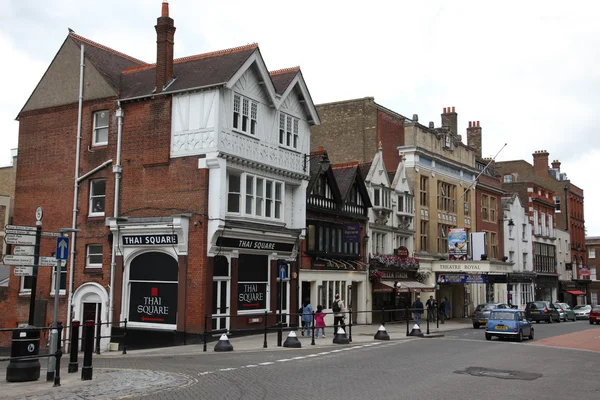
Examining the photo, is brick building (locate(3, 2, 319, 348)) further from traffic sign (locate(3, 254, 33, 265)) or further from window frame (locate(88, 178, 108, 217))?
traffic sign (locate(3, 254, 33, 265))

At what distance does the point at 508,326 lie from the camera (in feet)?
89.1

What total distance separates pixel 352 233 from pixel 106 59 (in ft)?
51.0

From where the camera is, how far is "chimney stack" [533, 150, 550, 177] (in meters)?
78.2

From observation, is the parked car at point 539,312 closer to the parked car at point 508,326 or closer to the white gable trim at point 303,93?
the parked car at point 508,326

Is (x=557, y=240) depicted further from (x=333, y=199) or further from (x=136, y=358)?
(x=136, y=358)

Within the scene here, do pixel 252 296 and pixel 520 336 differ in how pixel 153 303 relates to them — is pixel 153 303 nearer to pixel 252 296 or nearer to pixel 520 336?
pixel 252 296

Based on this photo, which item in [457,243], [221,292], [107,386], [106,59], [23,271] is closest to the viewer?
[107,386]

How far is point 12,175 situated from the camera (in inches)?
2093

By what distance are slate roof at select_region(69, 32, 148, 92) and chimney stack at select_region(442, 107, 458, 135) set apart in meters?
29.8

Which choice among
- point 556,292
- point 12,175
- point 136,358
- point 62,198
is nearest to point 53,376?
point 136,358

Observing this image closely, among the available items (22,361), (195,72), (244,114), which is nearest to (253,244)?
(244,114)

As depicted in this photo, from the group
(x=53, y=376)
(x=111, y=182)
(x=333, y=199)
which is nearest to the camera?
(x=53, y=376)

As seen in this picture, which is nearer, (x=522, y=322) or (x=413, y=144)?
(x=522, y=322)

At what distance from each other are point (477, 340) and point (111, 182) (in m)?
17.5
